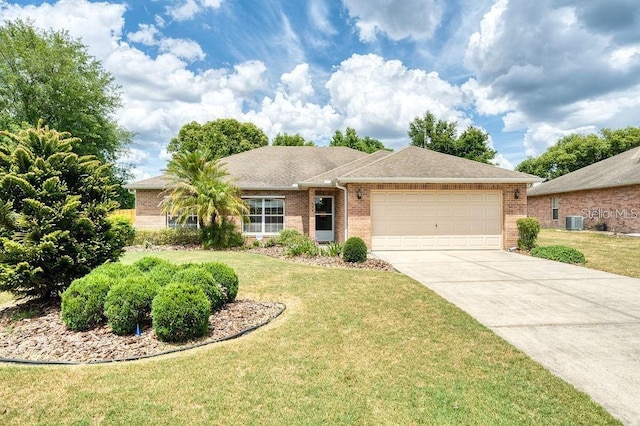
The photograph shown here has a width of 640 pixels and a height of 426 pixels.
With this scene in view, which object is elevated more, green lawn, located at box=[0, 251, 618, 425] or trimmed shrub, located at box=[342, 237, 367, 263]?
trimmed shrub, located at box=[342, 237, 367, 263]

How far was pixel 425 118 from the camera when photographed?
122 feet

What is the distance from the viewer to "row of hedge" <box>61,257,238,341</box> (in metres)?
4.28

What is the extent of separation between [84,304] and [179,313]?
4.80 feet

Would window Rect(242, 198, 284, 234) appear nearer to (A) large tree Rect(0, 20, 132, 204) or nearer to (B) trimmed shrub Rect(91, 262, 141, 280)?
(B) trimmed shrub Rect(91, 262, 141, 280)

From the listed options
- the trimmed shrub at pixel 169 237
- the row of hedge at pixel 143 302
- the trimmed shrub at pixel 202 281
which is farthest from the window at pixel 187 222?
the trimmed shrub at pixel 202 281

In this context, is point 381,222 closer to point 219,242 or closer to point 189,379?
point 219,242

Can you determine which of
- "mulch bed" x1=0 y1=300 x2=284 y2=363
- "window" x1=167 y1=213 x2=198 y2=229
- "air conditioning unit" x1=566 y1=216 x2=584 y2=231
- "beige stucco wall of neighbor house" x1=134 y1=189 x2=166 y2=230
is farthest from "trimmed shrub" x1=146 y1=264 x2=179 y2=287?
"air conditioning unit" x1=566 y1=216 x2=584 y2=231

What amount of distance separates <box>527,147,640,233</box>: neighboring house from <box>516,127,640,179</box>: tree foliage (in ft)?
58.9

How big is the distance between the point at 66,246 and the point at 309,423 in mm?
4930

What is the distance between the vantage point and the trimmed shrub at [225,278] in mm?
5799

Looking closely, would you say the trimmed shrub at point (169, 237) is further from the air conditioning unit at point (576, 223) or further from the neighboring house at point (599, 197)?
the air conditioning unit at point (576, 223)

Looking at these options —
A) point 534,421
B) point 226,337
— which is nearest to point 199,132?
point 226,337

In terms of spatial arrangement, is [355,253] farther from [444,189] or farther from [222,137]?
[222,137]

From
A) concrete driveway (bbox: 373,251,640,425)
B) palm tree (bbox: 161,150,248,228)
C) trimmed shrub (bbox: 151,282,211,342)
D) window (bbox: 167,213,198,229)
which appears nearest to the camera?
concrete driveway (bbox: 373,251,640,425)
